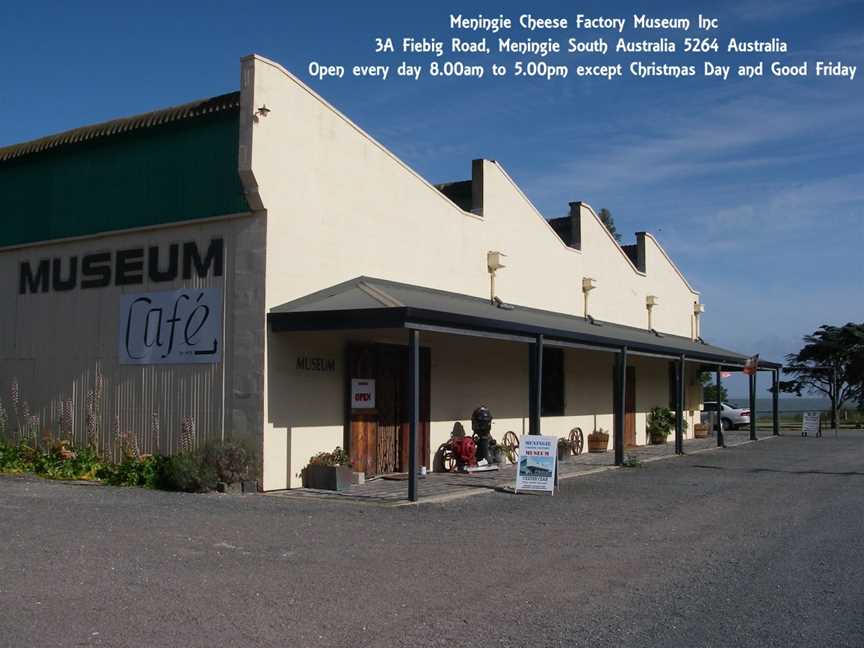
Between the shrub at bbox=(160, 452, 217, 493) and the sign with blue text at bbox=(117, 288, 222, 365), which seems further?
the sign with blue text at bbox=(117, 288, 222, 365)

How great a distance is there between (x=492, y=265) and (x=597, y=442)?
22.5 ft

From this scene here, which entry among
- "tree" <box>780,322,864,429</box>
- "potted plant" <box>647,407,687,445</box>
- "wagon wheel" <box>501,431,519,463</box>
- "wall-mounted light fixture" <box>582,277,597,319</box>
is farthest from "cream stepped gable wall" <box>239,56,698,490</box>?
"tree" <box>780,322,864,429</box>

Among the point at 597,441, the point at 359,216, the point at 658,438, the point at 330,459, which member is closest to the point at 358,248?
the point at 359,216

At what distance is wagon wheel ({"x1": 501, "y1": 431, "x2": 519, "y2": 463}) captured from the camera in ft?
62.6

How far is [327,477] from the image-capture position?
13945mm

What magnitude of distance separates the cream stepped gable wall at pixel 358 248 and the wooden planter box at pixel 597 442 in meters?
0.42

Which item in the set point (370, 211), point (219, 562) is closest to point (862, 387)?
point (370, 211)

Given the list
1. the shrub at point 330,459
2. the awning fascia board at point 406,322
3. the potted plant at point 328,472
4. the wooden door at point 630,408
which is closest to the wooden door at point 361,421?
the shrub at point 330,459

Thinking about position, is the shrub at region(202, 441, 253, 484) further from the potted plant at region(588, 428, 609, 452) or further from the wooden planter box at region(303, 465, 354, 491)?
the potted plant at region(588, 428, 609, 452)

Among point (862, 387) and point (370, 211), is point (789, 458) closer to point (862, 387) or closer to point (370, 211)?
point (370, 211)

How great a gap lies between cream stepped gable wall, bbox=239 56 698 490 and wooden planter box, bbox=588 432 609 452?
1.39 ft

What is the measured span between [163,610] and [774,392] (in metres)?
28.2

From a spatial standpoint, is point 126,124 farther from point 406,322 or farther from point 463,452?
point 463,452

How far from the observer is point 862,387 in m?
46.4
